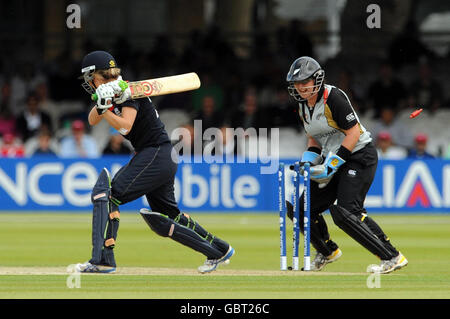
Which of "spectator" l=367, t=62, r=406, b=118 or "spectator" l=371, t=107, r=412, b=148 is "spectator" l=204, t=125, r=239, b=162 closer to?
"spectator" l=371, t=107, r=412, b=148

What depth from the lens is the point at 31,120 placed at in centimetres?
1988

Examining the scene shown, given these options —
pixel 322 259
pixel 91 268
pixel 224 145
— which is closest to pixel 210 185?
pixel 224 145

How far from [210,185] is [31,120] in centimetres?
458

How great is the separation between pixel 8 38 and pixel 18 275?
1445 centimetres

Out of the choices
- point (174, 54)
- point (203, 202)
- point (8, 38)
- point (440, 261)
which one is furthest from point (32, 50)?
point (440, 261)

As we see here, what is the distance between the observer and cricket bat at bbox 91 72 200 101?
27.4 ft

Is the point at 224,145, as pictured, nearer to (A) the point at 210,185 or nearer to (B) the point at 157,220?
(A) the point at 210,185

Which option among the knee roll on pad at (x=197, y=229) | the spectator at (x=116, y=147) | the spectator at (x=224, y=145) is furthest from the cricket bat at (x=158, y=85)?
the spectator at (x=116, y=147)

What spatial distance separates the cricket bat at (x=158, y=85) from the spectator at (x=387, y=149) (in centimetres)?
931

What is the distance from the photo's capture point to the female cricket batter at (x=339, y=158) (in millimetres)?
8695

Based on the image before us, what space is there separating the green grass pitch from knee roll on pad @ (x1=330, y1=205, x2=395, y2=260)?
256 mm

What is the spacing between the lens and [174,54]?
21188 millimetres

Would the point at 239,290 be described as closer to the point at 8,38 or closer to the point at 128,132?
the point at 128,132

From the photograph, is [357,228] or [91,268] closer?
[91,268]
